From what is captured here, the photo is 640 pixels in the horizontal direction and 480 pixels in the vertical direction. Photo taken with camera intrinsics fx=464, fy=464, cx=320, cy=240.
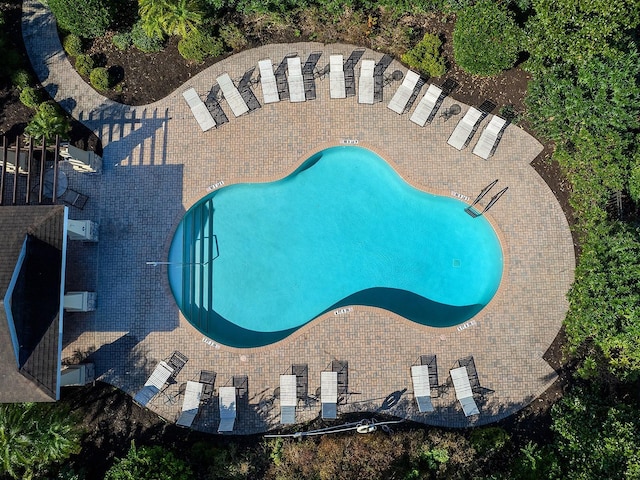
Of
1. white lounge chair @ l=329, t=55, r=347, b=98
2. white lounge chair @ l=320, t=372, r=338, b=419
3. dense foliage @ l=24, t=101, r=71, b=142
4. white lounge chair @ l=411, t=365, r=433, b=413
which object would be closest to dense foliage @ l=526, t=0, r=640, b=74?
white lounge chair @ l=329, t=55, r=347, b=98

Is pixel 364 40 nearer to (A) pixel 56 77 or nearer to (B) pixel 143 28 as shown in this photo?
(B) pixel 143 28

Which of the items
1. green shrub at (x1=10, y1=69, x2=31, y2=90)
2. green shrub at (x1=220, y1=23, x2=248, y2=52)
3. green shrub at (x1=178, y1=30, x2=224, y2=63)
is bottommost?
green shrub at (x1=10, y1=69, x2=31, y2=90)

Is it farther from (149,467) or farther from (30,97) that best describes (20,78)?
(149,467)

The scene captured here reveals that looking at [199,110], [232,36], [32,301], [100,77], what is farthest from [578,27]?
[32,301]

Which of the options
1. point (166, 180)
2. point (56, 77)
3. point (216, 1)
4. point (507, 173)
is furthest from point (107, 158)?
point (507, 173)

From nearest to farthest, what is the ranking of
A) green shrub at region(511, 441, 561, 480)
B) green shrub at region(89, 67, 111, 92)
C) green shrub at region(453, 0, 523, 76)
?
green shrub at region(511, 441, 561, 480), green shrub at region(453, 0, 523, 76), green shrub at region(89, 67, 111, 92)

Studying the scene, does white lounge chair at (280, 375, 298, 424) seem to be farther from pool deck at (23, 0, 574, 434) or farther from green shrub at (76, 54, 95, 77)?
green shrub at (76, 54, 95, 77)
